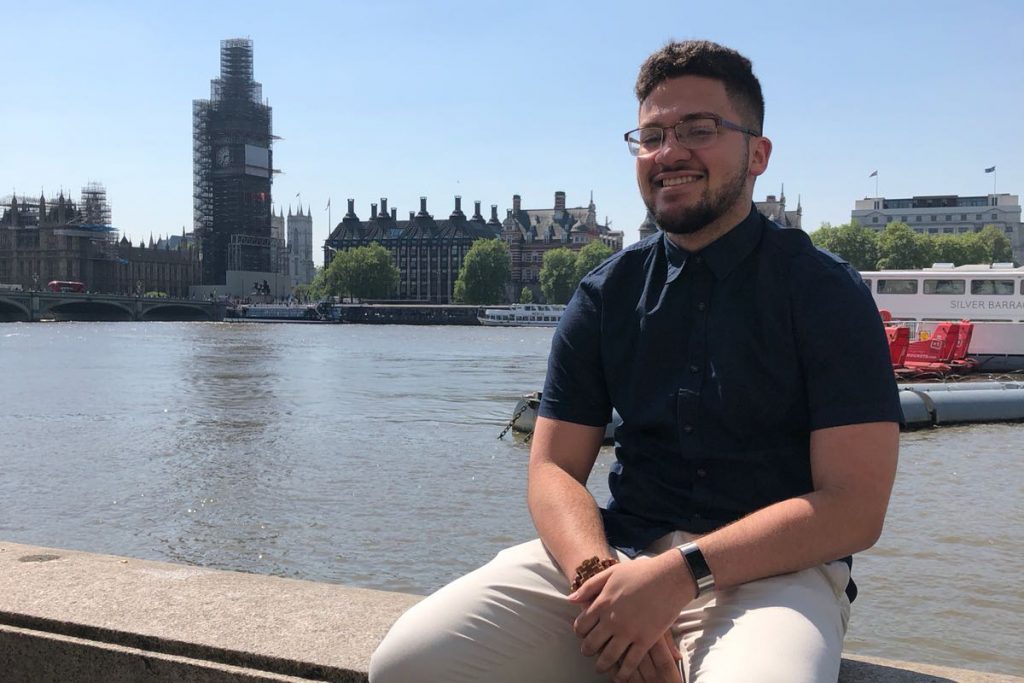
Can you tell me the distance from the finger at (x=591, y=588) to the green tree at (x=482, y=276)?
104654 millimetres

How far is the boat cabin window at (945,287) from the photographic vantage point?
2658cm

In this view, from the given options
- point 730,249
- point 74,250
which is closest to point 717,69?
point 730,249

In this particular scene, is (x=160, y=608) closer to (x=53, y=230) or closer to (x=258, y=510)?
(x=258, y=510)

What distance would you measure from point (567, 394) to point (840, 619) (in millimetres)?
701

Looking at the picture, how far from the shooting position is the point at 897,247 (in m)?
87.0

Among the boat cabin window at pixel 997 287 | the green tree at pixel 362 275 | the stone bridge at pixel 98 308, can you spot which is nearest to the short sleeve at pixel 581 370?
the boat cabin window at pixel 997 287

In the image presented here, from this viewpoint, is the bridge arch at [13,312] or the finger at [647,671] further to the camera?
the bridge arch at [13,312]

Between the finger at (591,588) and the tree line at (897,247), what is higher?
the tree line at (897,247)

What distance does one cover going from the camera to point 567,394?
7.65ft

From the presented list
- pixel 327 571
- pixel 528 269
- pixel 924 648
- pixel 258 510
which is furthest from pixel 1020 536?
pixel 528 269

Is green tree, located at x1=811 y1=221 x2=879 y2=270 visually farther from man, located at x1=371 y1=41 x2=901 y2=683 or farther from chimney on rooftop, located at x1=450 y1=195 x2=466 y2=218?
man, located at x1=371 y1=41 x2=901 y2=683

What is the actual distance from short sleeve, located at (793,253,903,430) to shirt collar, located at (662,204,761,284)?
5.6 inches

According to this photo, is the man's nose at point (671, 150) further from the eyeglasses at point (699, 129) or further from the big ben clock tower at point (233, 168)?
the big ben clock tower at point (233, 168)

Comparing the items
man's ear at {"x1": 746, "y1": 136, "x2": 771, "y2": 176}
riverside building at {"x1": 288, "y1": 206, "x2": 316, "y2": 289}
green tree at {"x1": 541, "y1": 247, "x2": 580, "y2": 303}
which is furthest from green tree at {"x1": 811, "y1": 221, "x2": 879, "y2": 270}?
riverside building at {"x1": 288, "y1": 206, "x2": 316, "y2": 289}
